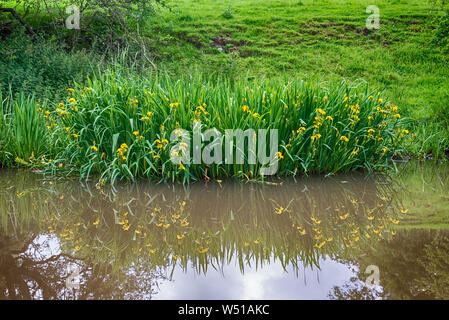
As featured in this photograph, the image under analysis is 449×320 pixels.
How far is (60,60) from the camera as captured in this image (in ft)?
27.1

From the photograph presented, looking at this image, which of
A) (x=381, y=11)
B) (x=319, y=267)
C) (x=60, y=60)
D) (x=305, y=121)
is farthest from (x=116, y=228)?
(x=381, y=11)

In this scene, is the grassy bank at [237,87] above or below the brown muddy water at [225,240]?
above

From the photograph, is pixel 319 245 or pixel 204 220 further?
pixel 204 220

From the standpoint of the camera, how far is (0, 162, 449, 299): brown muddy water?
2230 mm

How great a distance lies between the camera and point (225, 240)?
294cm

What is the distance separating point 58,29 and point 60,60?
2.95m

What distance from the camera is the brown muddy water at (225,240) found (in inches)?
87.8

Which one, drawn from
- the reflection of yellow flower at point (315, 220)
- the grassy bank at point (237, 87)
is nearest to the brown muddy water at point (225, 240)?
the reflection of yellow flower at point (315, 220)

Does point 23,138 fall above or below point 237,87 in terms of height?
below

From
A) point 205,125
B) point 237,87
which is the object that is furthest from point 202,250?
point 237,87

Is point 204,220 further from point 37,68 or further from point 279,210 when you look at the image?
point 37,68

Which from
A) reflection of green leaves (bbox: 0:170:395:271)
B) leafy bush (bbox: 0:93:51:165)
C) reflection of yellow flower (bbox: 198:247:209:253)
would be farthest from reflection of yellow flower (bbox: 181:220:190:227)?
leafy bush (bbox: 0:93:51:165)

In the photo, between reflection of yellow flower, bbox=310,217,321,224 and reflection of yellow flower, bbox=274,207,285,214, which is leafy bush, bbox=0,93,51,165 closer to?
reflection of yellow flower, bbox=274,207,285,214

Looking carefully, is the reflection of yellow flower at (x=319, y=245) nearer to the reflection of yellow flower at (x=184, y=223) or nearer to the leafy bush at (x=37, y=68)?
the reflection of yellow flower at (x=184, y=223)
